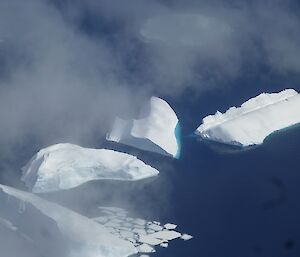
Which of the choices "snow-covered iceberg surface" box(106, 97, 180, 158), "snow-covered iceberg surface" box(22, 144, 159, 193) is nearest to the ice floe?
"snow-covered iceberg surface" box(22, 144, 159, 193)

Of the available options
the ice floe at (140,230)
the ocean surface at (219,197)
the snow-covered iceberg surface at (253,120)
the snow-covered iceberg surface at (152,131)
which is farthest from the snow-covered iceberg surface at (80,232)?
the snow-covered iceberg surface at (253,120)

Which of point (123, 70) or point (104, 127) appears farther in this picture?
point (123, 70)

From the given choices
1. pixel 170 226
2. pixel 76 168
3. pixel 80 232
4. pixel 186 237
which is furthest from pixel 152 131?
pixel 80 232

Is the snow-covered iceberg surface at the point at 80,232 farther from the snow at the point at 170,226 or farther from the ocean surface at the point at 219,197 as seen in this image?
the snow at the point at 170,226

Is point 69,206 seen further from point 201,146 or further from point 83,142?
point 201,146

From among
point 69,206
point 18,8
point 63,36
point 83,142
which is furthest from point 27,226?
point 18,8

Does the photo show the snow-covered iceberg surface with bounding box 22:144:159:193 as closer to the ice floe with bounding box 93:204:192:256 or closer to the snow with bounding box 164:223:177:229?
the ice floe with bounding box 93:204:192:256
